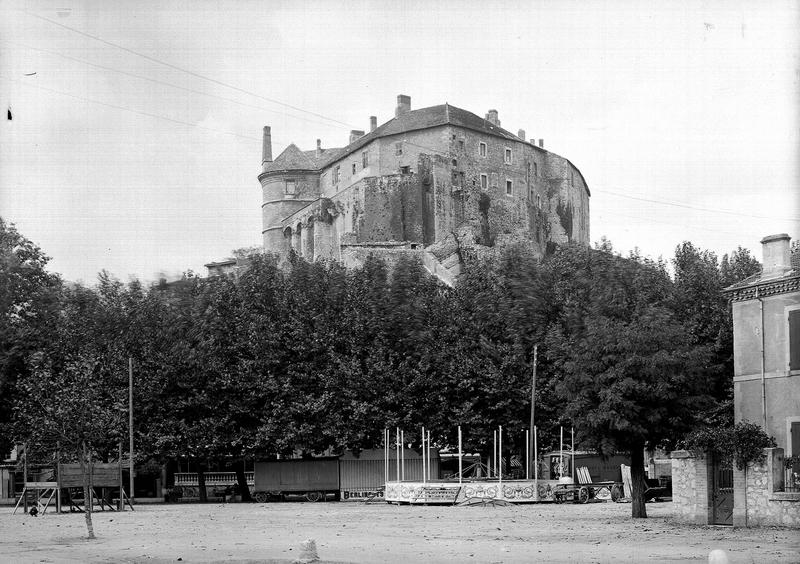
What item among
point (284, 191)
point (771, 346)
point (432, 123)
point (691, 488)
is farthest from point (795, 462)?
point (284, 191)

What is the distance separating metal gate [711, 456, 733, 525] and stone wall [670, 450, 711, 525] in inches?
6.7

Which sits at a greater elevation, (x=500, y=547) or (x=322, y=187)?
(x=322, y=187)

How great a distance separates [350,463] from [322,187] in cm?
7492

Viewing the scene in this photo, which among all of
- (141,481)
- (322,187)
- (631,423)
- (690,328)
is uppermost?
(322,187)

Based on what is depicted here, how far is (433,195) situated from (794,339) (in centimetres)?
8312

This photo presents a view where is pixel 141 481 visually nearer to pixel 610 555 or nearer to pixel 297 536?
pixel 297 536

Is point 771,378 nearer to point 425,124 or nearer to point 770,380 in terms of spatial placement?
point 770,380

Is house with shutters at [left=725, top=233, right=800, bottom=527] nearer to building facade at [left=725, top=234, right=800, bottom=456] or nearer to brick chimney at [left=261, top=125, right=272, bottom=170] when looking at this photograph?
building facade at [left=725, top=234, right=800, bottom=456]

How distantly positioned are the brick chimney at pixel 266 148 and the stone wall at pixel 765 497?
10970 centimetres

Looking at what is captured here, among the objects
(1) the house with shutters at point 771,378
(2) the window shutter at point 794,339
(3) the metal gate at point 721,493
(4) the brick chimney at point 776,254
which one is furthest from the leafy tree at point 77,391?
(4) the brick chimney at point 776,254

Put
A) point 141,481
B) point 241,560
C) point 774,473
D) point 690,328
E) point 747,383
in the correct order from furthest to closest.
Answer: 1. point 141,481
2. point 690,328
3. point 747,383
4. point 774,473
5. point 241,560

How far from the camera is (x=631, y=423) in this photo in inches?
1265

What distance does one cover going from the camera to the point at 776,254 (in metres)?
31.6

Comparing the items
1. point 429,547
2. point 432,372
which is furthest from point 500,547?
point 432,372
